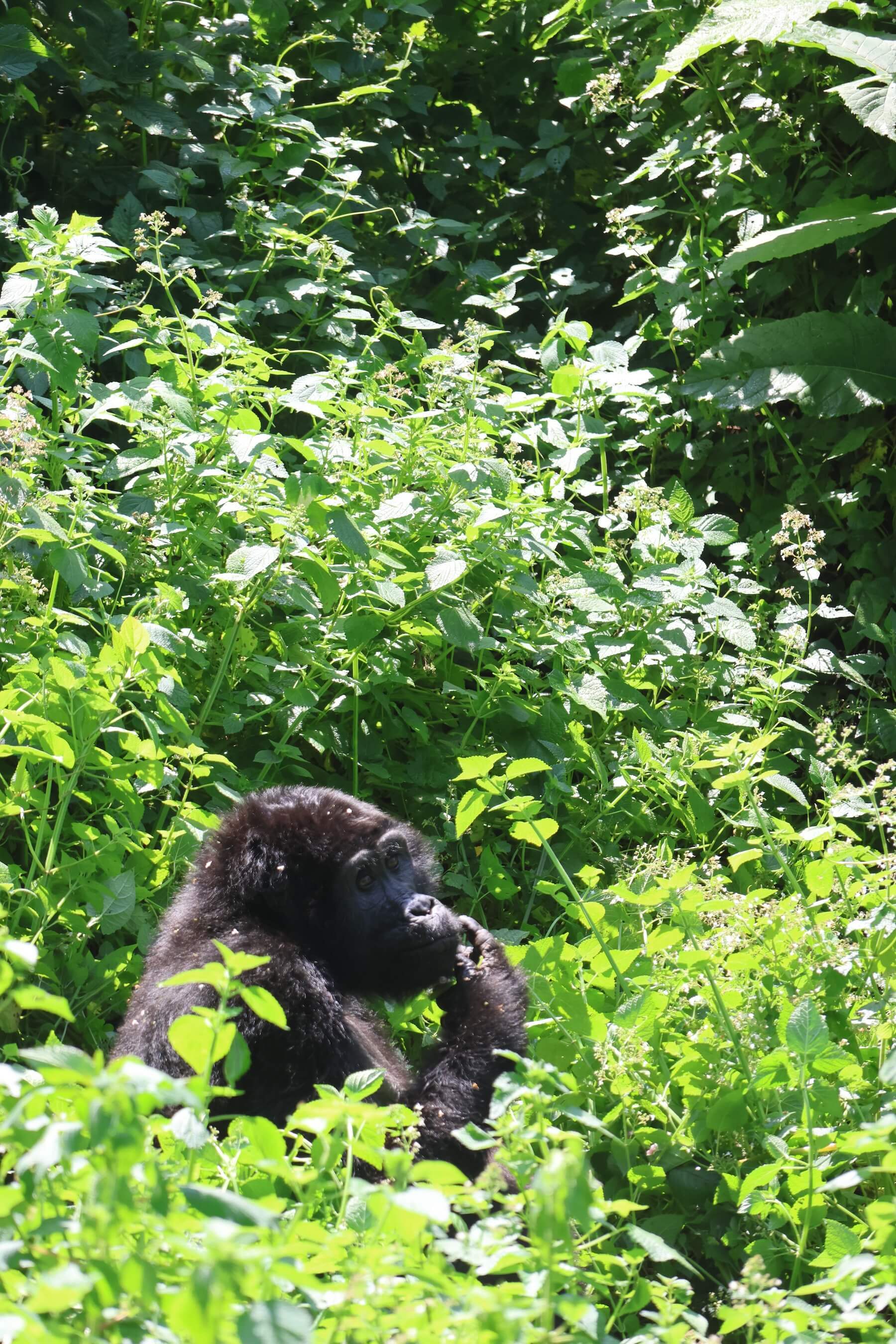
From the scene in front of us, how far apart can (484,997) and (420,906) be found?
0.73ft

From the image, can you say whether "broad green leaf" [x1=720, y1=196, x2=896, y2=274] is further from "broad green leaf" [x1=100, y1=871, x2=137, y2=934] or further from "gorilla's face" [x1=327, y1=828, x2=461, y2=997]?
"broad green leaf" [x1=100, y1=871, x2=137, y2=934]

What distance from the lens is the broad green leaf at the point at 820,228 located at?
15.0ft

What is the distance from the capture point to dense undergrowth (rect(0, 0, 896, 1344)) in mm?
1544

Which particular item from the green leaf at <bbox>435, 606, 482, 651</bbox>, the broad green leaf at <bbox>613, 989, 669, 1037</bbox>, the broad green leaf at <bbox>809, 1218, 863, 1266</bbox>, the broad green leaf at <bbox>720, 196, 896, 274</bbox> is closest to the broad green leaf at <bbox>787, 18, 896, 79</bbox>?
the broad green leaf at <bbox>720, 196, 896, 274</bbox>

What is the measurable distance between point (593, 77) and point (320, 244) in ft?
6.16

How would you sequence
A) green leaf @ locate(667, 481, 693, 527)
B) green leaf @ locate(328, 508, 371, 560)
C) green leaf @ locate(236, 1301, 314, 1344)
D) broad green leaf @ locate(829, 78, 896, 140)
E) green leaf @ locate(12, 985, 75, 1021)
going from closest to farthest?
green leaf @ locate(236, 1301, 314, 1344) → green leaf @ locate(12, 985, 75, 1021) → green leaf @ locate(328, 508, 371, 560) → green leaf @ locate(667, 481, 693, 527) → broad green leaf @ locate(829, 78, 896, 140)

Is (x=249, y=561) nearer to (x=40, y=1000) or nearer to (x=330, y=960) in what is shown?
(x=330, y=960)

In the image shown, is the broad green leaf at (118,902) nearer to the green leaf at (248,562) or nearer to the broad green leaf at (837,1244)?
the green leaf at (248,562)

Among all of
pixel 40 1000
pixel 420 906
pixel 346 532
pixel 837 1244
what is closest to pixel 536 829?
pixel 420 906

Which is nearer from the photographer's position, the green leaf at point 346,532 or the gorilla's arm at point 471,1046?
the gorilla's arm at point 471,1046

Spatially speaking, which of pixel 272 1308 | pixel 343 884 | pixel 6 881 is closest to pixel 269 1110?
pixel 343 884

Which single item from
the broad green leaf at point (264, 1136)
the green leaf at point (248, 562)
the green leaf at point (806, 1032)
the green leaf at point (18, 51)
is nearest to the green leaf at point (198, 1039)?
the broad green leaf at point (264, 1136)

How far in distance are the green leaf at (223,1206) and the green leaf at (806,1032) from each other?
125 cm

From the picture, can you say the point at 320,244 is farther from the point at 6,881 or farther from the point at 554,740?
the point at 6,881
